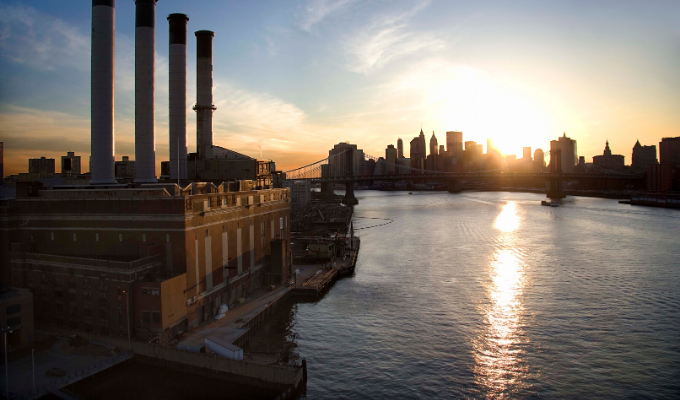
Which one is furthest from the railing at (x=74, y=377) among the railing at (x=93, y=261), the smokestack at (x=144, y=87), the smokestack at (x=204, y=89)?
the smokestack at (x=204, y=89)

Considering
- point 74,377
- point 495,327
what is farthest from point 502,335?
point 74,377

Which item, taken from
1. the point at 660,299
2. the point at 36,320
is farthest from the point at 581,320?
the point at 36,320

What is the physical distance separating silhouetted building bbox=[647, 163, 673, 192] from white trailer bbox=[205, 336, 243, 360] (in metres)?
95.9

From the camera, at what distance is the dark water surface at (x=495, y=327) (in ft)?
44.0

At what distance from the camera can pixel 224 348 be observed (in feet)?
43.2

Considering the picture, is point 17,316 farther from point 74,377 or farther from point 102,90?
point 102,90

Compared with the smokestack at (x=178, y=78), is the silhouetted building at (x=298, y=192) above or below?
below

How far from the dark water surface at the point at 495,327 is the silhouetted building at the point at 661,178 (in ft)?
211

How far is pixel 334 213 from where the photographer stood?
61812 mm

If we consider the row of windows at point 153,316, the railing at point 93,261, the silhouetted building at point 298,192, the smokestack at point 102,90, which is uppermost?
the smokestack at point 102,90

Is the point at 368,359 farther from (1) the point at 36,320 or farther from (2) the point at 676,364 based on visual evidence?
(1) the point at 36,320

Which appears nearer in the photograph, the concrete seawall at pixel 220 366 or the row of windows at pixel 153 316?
the concrete seawall at pixel 220 366

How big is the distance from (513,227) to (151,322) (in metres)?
43.4

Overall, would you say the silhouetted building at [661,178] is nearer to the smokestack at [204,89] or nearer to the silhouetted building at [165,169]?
the smokestack at [204,89]
